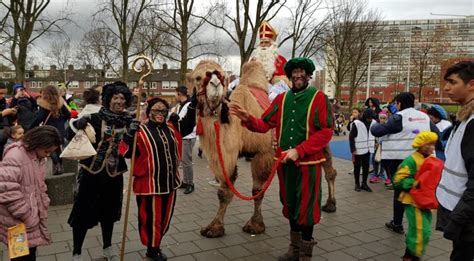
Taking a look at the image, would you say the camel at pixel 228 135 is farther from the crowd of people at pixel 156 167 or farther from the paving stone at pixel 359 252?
the paving stone at pixel 359 252

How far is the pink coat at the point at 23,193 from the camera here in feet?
8.54

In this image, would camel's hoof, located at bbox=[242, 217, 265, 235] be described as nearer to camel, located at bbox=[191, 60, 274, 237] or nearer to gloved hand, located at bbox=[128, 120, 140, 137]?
camel, located at bbox=[191, 60, 274, 237]

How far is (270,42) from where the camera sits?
634cm

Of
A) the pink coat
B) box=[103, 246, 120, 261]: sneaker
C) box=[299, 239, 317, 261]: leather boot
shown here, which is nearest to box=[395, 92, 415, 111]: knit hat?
box=[299, 239, 317, 261]: leather boot

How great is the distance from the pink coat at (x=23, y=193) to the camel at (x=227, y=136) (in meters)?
1.74

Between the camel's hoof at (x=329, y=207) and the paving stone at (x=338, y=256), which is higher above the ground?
the camel's hoof at (x=329, y=207)

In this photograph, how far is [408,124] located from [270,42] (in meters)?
2.65

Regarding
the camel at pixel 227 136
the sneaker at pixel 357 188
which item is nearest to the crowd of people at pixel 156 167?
the camel at pixel 227 136

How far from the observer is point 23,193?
2.73m

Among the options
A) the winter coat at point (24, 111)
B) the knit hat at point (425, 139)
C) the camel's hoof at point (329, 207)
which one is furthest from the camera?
the winter coat at point (24, 111)

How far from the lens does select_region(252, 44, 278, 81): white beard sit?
5965mm

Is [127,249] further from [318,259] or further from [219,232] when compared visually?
[318,259]

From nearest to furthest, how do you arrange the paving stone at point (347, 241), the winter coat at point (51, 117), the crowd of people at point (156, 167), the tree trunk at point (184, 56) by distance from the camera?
the crowd of people at point (156, 167) < the paving stone at point (347, 241) < the winter coat at point (51, 117) < the tree trunk at point (184, 56)

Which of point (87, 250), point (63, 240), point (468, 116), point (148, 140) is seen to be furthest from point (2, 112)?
point (468, 116)
